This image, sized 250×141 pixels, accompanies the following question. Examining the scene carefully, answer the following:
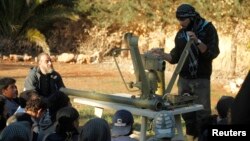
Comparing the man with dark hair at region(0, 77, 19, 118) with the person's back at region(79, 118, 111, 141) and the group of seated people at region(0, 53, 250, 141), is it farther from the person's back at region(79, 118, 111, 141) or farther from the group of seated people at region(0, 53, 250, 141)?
the person's back at region(79, 118, 111, 141)

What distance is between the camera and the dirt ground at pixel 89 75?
1358cm

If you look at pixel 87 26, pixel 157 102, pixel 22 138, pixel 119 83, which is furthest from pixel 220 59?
pixel 22 138

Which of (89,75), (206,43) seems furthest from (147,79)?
(89,75)

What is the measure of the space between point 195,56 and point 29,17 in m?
16.6

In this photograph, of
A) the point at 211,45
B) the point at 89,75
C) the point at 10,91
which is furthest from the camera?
the point at 89,75

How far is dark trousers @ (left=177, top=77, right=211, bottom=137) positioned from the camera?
548 centimetres

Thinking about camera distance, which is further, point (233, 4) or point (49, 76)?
point (233, 4)

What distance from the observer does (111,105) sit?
5953 millimetres

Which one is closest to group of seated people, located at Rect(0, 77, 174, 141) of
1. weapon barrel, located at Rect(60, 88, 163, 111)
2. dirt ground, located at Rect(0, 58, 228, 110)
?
weapon barrel, located at Rect(60, 88, 163, 111)

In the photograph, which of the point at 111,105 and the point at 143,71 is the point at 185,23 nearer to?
the point at 143,71

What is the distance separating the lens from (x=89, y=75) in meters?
16.6

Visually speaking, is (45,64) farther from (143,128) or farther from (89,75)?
(89,75)

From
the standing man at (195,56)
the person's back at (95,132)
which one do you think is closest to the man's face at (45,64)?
the standing man at (195,56)

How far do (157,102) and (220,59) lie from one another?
13320 millimetres
